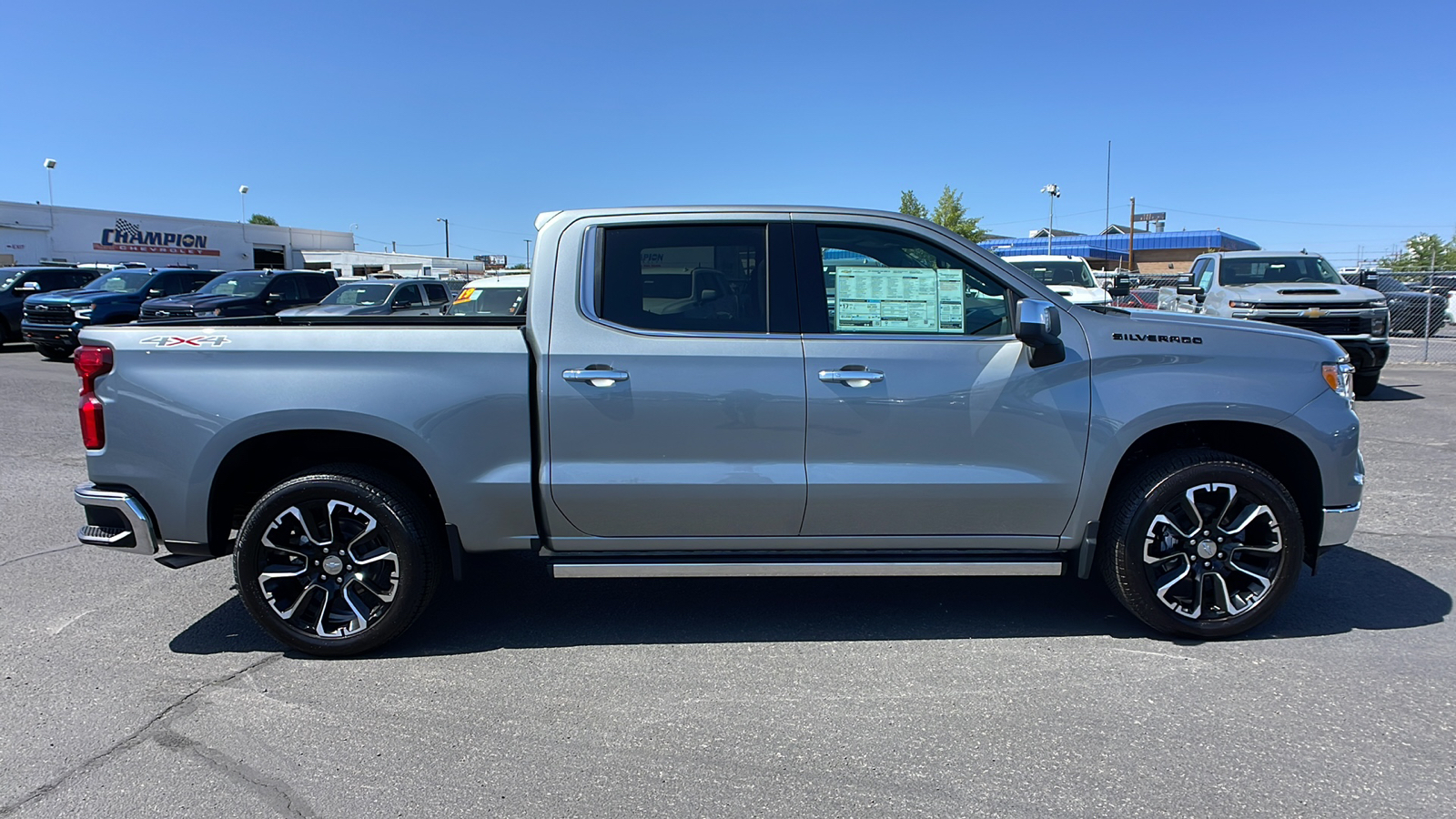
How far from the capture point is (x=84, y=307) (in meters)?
17.3

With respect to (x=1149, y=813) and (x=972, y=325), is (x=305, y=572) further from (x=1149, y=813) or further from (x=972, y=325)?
(x=1149, y=813)

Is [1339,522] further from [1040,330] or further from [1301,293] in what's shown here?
[1301,293]

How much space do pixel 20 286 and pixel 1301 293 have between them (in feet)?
77.4

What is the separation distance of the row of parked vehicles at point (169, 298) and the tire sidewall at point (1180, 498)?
1162 centimetres

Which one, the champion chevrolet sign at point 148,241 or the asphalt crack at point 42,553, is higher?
the champion chevrolet sign at point 148,241

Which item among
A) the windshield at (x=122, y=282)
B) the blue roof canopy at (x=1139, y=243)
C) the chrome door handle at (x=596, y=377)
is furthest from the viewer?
the blue roof canopy at (x=1139, y=243)

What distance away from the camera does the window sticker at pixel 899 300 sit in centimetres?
417

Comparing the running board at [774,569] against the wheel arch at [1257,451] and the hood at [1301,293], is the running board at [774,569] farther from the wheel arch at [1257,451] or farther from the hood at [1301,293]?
the hood at [1301,293]

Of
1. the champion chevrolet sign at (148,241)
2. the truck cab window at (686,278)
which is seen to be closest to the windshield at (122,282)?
the truck cab window at (686,278)

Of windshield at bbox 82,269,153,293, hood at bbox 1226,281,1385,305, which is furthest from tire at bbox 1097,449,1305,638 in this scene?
windshield at bbox 82,269,153,293

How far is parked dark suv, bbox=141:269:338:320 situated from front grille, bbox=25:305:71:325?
4.29 ft

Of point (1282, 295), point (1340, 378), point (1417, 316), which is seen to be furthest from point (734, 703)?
point (1417, 316)

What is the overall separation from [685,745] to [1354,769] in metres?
2.25

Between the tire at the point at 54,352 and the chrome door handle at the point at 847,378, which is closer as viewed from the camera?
the chrome door handle at the point at 847,378
